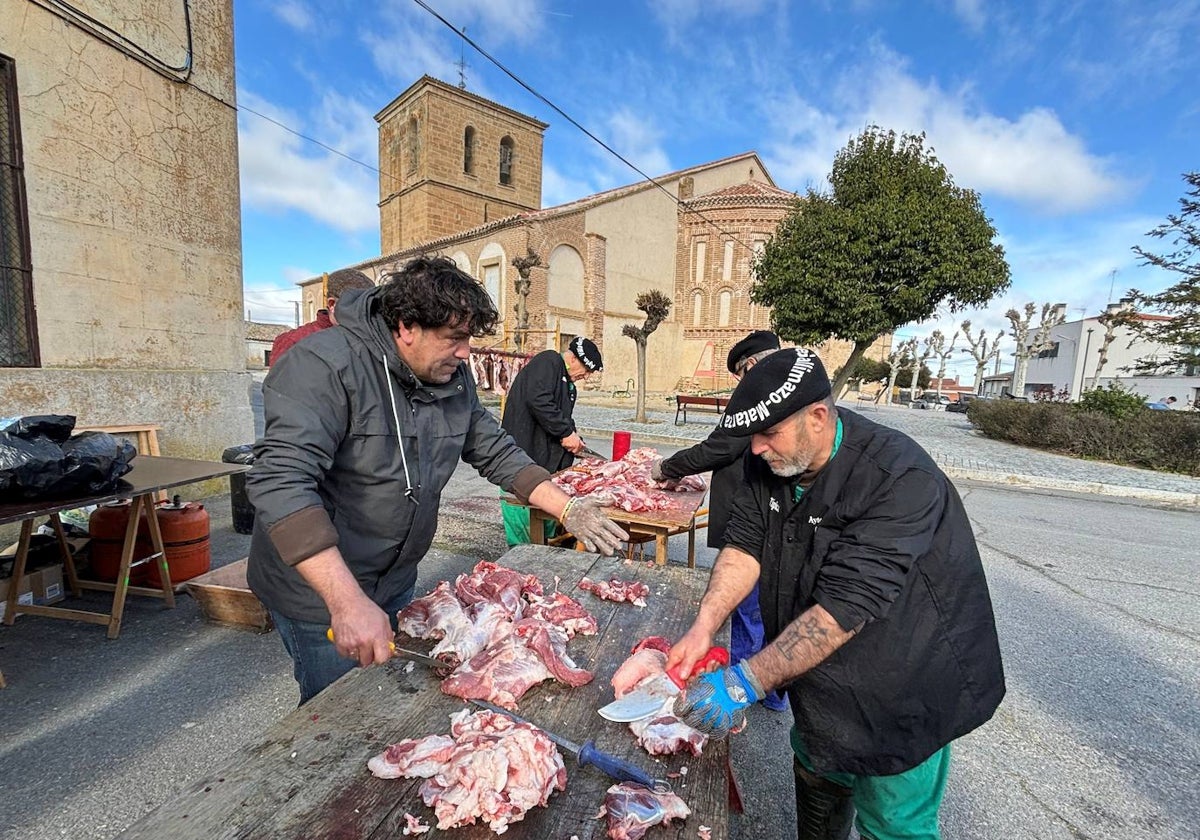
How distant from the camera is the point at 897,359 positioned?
44.1 meters

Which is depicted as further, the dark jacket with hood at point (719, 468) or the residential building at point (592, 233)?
the residential building at point (592, 233)

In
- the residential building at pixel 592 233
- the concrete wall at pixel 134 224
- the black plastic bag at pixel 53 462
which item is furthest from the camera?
the residential building at pixel 592 233

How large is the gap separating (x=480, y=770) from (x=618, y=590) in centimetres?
125

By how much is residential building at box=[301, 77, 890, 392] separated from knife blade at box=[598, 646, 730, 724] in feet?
75.9

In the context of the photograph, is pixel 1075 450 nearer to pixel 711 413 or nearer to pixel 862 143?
pixel 862 143

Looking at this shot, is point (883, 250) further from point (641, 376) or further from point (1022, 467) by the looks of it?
point (641, 376)

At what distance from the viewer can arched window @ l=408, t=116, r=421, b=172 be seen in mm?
29641

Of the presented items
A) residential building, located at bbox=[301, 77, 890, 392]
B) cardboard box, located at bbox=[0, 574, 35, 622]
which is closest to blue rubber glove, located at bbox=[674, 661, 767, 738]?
cardboard box, located at bbox=[0, 574, 35, 622]

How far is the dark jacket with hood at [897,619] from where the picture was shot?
1611 mm

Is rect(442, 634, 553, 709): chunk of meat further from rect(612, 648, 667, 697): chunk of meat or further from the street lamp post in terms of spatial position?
the street lamp post

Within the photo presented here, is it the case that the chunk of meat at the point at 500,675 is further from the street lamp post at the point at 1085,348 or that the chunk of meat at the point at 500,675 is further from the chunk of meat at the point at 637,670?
the street lamp post at the point at 1085,348

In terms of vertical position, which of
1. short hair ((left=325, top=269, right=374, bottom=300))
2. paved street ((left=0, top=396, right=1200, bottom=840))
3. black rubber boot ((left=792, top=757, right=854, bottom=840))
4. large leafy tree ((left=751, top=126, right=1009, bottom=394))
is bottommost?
paved street ((left=0, top=396, right=1200, bottom=840))

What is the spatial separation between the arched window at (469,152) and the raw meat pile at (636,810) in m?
32.8

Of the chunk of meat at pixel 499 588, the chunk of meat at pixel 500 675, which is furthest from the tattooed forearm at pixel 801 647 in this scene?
the chunk of meat at pixel 499 588
